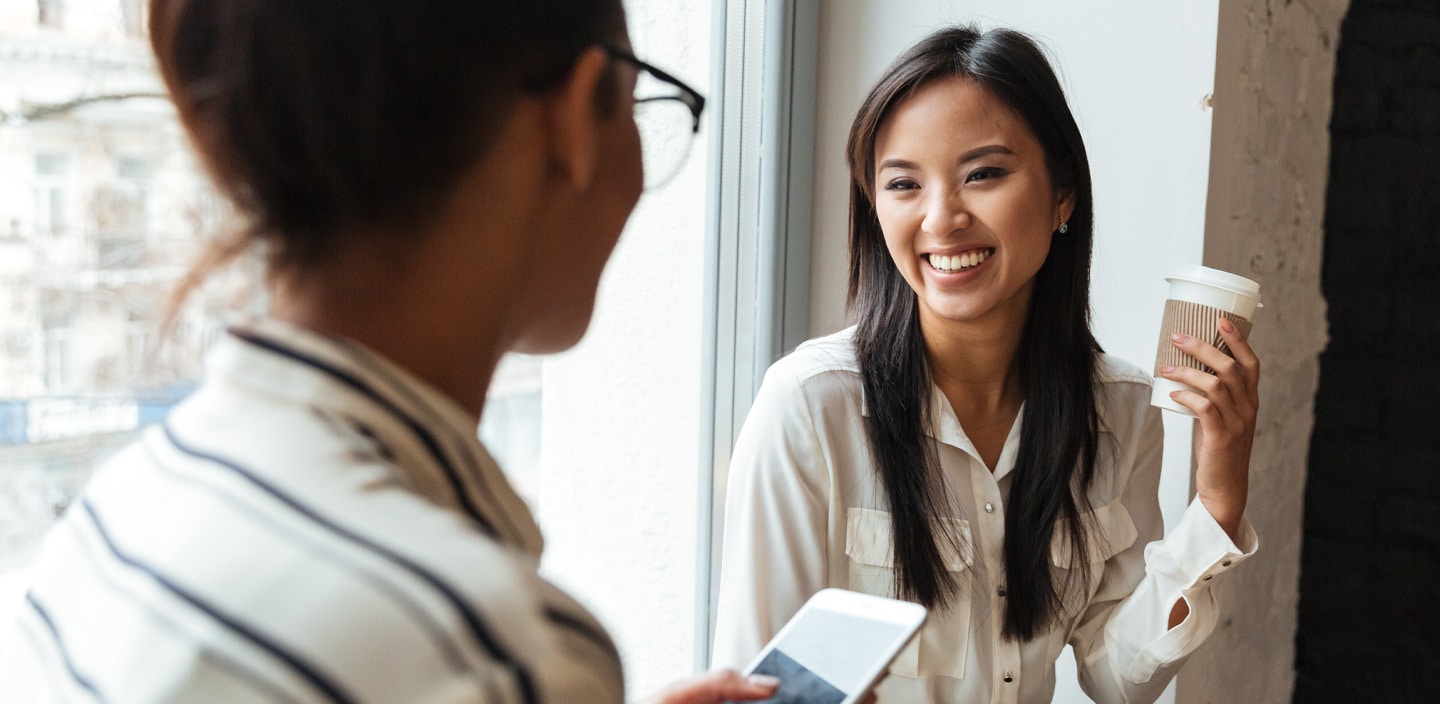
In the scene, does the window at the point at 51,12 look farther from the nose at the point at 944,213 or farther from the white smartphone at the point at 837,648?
the nose at the point at 944,213

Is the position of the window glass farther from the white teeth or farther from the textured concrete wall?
the textured concrete wall

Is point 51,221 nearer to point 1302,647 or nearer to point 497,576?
point 497,576

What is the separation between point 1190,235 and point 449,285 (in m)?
1.34

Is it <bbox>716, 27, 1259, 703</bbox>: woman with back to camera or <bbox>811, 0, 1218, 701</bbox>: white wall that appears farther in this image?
<bbox>811, 0, 1218, 701</bbox>: white wall

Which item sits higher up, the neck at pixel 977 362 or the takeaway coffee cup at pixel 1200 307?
the takeaway coffee cup at pixel 1200 307

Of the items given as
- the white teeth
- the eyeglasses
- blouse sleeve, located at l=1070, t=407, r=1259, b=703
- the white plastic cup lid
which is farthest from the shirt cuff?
the eyeglasses

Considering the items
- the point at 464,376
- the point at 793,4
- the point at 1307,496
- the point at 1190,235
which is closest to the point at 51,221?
the point at 464,376

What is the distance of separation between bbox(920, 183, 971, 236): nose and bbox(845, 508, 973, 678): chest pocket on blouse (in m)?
0.33

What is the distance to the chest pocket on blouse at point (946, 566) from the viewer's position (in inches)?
51.0

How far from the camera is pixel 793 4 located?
1661 mm

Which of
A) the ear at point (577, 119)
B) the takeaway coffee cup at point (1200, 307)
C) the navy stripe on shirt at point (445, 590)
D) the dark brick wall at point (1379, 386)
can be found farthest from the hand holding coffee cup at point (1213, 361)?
the dark brick wall at point (1379, 386)

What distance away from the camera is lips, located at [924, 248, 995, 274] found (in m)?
1.28

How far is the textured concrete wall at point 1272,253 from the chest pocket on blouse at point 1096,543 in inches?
17.3

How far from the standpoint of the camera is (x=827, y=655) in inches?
33.7
